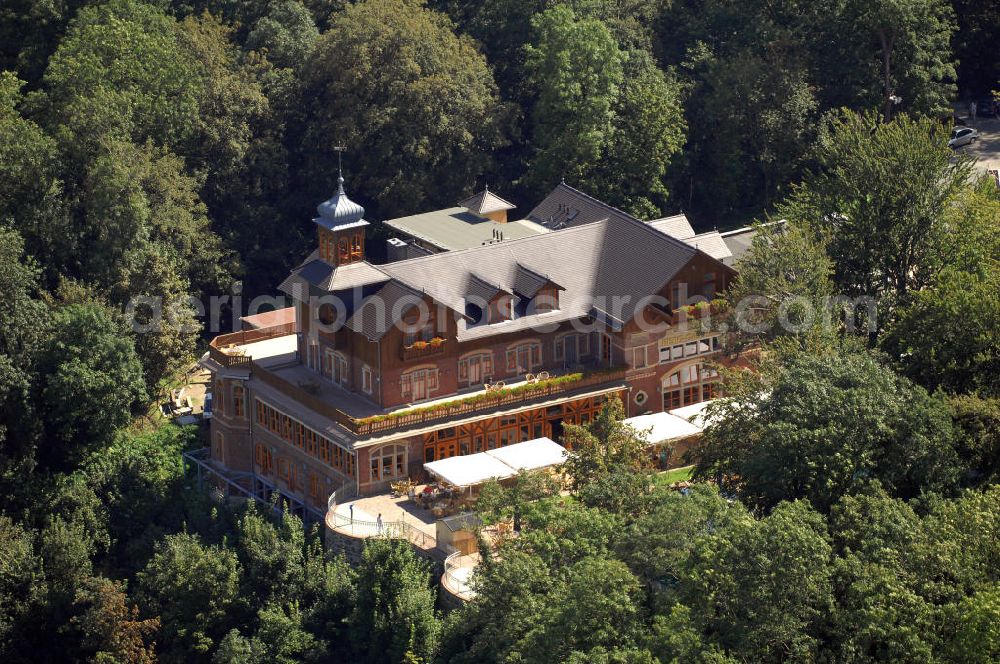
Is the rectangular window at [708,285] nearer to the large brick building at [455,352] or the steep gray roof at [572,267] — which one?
the large brick building at [455,352]

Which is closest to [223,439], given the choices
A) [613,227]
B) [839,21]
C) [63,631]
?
[63,631]

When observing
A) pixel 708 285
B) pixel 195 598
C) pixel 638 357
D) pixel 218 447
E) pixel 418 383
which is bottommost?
pixel 195 598

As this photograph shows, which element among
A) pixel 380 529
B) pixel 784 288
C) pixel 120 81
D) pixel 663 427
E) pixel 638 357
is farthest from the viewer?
pixel 120 81

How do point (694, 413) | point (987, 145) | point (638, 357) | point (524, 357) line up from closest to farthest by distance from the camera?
point (694, 413)
point (524, 357)
point (638, 357)
point (987, 145)

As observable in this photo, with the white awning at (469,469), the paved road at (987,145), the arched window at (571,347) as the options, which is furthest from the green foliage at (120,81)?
the paved road at (987,145)

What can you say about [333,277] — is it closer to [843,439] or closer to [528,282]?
[528,282]

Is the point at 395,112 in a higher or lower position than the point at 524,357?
higher

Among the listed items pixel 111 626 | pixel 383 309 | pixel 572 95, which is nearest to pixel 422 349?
pixel 383 309

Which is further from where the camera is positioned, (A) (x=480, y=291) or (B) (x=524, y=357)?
(B) (x=524, y=357)
